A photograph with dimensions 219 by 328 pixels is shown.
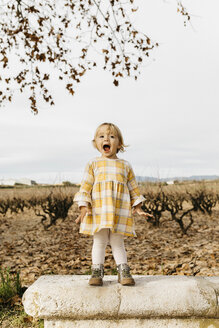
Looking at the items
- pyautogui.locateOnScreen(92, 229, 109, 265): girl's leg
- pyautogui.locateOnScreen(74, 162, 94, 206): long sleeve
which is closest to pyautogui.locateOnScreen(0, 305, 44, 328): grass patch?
pyautogui.locateOnScreen(92, 229, 109, 265): girl's leg

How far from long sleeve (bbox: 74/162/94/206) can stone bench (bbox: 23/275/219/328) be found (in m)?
0.85

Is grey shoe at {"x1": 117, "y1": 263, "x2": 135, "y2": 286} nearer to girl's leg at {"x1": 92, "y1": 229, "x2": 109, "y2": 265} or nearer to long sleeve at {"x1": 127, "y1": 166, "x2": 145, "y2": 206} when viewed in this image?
girl's leg at {"x1": 92, "y1": 229, "x2": 109, "y2": 265}

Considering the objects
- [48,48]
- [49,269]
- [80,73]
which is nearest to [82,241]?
[49,269]

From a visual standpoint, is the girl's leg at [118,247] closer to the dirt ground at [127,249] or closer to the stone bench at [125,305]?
the stone bench at [125,305]

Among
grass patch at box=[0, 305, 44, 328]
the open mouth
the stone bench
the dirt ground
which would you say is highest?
the open mouth

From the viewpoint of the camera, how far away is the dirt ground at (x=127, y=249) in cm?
654

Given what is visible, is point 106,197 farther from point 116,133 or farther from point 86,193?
point 116,133

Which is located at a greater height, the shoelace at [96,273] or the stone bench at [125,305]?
the shoelace at [96,273]

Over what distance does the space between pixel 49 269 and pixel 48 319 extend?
350 cm

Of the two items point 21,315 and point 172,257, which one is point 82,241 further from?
point 21,315

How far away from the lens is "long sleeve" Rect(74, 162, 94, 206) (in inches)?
135

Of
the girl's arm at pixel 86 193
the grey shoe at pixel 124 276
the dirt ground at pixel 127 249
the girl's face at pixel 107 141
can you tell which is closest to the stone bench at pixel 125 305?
the grey shoe at pixel 124 276

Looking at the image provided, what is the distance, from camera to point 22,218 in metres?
14.4

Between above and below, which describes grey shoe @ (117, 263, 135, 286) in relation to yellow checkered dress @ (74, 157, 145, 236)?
below
